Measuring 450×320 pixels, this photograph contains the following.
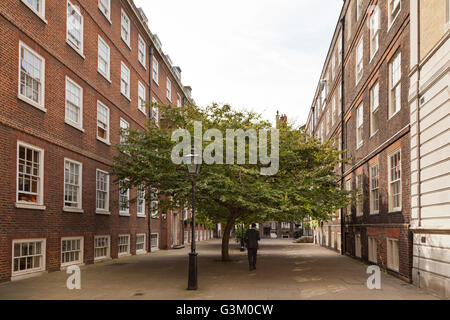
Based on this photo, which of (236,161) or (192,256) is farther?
(236,161)

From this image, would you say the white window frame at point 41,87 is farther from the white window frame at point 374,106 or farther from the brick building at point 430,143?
the white window frame at point 374,106

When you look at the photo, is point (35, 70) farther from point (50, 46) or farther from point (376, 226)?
point (376, 226)

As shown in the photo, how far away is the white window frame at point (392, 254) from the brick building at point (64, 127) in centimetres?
1024

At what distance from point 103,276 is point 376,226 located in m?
10.1

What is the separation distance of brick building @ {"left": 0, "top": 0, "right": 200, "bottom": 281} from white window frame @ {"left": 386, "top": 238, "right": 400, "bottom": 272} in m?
10.2

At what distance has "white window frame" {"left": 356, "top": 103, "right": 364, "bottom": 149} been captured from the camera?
20.8 meters

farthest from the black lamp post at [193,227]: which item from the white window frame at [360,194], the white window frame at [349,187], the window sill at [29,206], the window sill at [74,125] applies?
the white window frame at [349,187]

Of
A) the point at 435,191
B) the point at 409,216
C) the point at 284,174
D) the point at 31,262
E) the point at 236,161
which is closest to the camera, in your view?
the point at 435,191

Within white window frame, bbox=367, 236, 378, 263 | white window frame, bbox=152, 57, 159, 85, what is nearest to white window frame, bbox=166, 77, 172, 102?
white window frame, bbox=152, 57, 159, 85

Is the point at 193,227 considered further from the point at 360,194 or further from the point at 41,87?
the point at 360,194

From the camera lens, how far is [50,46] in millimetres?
15531

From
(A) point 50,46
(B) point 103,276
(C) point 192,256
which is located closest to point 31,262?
(B) point 103,276

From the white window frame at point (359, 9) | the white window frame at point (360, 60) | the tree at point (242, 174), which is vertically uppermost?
the white window frame at point (359, 9)

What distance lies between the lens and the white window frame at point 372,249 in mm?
17766
